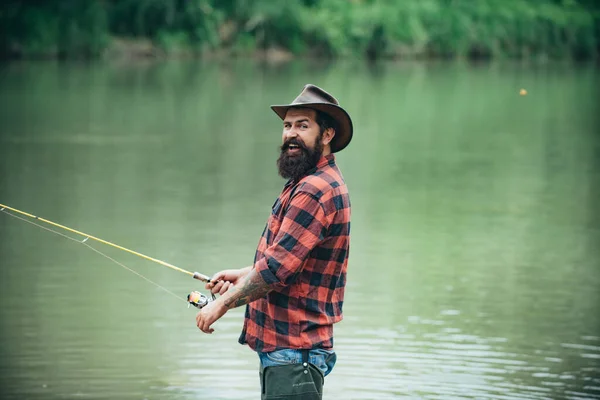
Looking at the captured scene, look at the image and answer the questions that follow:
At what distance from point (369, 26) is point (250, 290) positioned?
1914 inches

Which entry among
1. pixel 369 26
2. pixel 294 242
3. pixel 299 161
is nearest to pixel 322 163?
pixel 299 161

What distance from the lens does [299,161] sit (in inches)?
147

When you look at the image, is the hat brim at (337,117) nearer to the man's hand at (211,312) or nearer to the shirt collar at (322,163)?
the shirt collar at (322,163)

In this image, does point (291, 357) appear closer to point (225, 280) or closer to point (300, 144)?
point (225, 280)

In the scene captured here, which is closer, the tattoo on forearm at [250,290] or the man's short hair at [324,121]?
the tattoo on forearm at [250,290]

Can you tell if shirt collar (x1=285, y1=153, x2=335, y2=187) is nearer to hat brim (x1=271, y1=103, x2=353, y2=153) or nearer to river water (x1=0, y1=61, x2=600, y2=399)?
hat brim (x1=271, y1=103, x2=353, y2=153)

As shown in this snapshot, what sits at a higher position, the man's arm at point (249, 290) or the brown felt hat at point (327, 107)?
the brown felt hat at point (327, 107)

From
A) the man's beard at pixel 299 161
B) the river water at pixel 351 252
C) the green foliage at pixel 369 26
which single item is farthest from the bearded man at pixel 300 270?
the green foliage at pixel 369 26

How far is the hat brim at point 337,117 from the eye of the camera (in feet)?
12.2

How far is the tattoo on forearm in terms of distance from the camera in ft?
11.9

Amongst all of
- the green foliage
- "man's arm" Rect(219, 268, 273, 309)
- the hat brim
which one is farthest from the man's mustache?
the green foliage

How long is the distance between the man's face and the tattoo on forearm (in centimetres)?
38

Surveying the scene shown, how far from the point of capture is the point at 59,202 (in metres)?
11.7

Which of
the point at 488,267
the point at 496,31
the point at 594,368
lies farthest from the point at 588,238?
the point at 496,31
